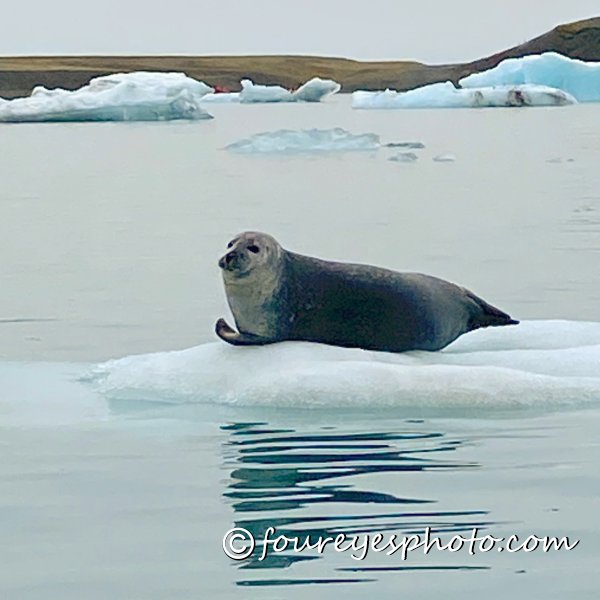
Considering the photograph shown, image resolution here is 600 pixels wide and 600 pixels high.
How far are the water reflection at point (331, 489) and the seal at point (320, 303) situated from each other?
830 mm

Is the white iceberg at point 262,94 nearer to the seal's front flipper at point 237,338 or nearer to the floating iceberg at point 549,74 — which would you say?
the floating iceberg at point 549,74

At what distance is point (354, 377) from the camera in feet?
20.5

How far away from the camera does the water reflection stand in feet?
14.5

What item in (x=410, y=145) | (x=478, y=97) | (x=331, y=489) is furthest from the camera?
(x=478, y=97)

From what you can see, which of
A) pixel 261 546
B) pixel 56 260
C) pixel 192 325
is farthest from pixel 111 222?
pixel 261 546

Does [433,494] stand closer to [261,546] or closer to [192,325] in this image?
[261,546]

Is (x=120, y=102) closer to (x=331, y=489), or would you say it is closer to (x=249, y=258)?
(x=249, y=258)

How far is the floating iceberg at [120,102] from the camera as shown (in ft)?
108

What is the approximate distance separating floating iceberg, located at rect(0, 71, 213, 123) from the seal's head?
2514 centimetres

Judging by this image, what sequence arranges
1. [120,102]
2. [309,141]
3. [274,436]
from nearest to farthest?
[274,436] → [309,141] → [120,102]

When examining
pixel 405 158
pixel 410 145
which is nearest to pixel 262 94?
pixel 405 158

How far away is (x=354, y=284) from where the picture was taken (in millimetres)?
6883

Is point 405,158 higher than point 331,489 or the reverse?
the reverse

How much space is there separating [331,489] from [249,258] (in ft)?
5.95
